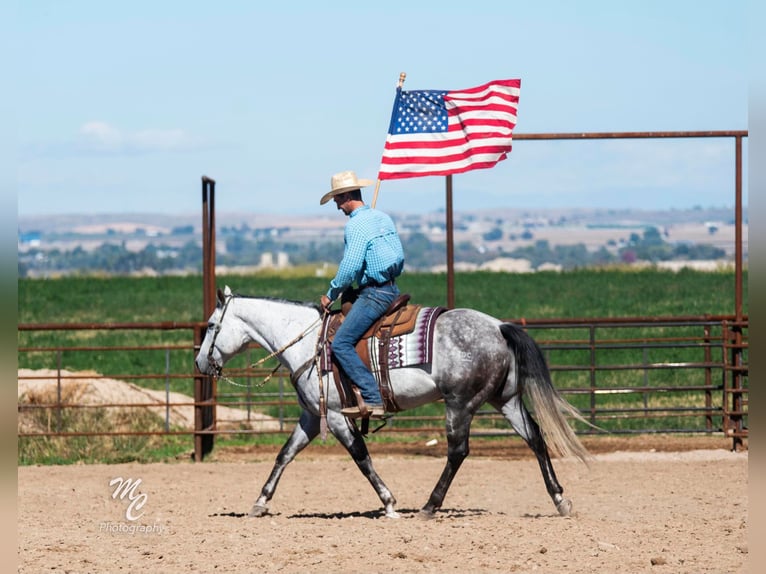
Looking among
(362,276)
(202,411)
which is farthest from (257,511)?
(202,411)

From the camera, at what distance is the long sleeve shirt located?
8055 millimetres

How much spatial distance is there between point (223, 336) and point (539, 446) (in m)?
2.44

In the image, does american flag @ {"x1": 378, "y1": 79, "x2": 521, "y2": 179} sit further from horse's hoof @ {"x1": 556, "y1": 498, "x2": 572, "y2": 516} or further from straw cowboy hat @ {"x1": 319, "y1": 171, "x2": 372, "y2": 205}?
horse's hoof @ {"x1": 556, "y1": 498, "x2": 572, "y2": 516}

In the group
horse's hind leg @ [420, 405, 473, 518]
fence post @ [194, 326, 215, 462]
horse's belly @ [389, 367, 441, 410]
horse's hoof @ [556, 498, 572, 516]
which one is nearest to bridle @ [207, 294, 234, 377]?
horse's belly @ [389, 367, 441, 410]

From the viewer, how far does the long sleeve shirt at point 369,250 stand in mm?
8055

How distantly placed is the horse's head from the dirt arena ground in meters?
1.14

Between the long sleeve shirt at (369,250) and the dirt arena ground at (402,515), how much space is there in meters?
1.65

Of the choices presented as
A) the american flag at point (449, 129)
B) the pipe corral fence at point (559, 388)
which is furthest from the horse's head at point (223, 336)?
the american flag at point (449, 129)

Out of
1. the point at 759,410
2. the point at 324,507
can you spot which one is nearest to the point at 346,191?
the point at 324,507

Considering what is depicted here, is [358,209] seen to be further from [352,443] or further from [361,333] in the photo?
[352,443]

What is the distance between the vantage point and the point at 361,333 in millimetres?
8258

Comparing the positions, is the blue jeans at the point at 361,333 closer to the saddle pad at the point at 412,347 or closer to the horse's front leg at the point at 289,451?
the saddle pad at the point at 412,347

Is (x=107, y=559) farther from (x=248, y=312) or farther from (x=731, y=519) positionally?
(x=731, y=519)

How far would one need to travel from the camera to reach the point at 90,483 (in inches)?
423
